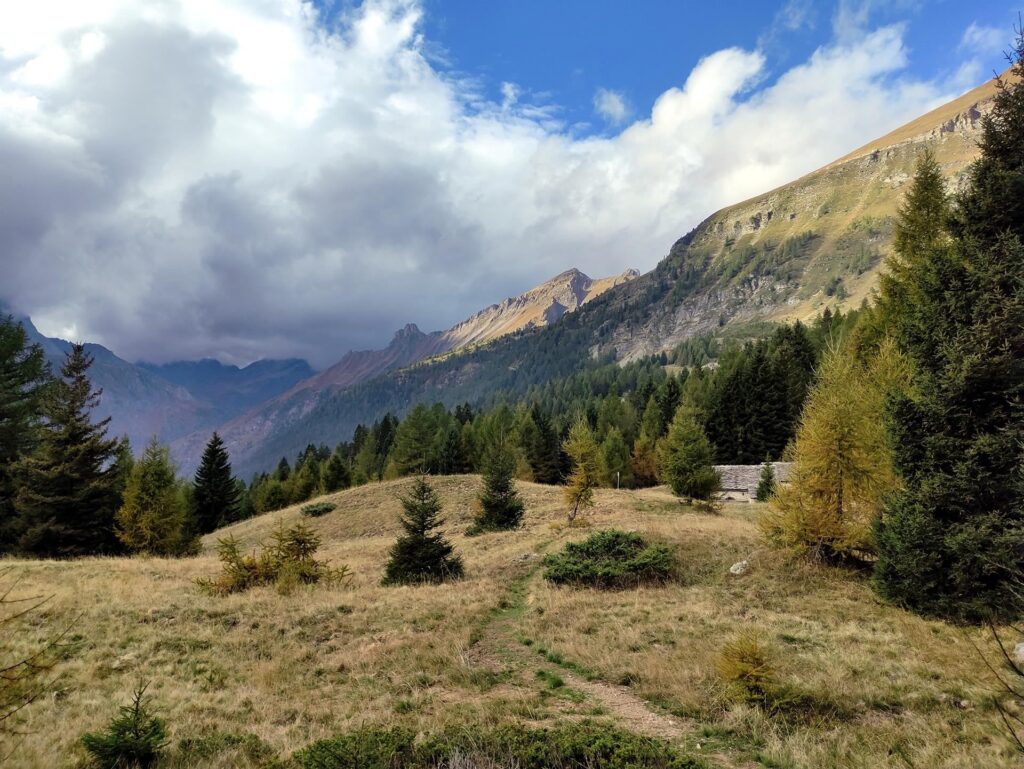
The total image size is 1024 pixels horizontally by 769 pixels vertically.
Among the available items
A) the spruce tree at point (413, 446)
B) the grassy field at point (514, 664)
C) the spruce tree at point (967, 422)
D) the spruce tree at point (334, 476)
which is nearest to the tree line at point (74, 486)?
the grassy field at point (514, 664)

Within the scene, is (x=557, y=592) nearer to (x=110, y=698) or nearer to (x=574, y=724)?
(x=574, y=724)

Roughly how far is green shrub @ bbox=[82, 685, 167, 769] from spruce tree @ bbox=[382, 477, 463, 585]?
14.7 meters

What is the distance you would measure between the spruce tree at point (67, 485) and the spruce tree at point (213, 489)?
2416 cm

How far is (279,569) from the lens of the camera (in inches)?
848

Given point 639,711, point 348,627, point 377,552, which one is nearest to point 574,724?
point 639,711

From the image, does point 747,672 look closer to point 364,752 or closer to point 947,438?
point 364,752

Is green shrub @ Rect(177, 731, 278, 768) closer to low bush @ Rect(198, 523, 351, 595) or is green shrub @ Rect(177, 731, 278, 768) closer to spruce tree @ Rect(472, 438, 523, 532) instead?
low bush @ Rect(198, 523, 351, 595)

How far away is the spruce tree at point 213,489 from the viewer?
56.8 metres

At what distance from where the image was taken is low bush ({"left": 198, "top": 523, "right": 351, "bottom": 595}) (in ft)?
66.1

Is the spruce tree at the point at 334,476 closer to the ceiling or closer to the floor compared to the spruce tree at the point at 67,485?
closer to the floor

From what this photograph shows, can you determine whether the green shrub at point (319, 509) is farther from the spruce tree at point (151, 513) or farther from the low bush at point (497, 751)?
the low bush at point (497, 751)

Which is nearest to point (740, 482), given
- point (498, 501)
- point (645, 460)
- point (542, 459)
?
point (645, 460)

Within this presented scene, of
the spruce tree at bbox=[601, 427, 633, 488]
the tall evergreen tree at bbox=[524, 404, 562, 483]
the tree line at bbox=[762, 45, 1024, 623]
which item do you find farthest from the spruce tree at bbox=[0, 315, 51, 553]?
the spruce tree at bbox=[601, 427, 633, 488]

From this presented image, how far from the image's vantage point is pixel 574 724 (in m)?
8.70
